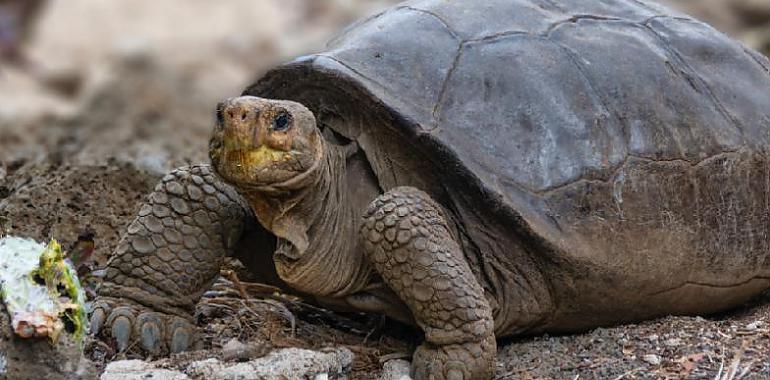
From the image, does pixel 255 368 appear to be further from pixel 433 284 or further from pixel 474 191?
pixel 474 191

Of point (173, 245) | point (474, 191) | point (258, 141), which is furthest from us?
point (173, 245)

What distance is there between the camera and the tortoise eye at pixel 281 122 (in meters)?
3.96

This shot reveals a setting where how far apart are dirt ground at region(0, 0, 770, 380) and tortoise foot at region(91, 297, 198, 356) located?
0.24 ft

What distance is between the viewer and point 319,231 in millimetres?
4309

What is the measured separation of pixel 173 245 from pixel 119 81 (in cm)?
1017

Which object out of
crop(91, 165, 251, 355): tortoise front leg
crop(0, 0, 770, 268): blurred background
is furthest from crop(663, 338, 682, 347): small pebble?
crop(0, 0, 770, 268): blurred background

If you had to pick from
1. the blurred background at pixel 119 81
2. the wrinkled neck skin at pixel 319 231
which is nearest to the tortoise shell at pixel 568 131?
the wrinkled neck skin at pixel 319 231

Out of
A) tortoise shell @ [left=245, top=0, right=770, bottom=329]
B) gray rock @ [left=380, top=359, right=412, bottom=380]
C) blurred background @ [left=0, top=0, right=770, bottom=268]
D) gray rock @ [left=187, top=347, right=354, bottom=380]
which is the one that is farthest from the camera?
blurred background @ [left=0, top=0, right=770, bottom=268]

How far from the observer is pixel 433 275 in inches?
159

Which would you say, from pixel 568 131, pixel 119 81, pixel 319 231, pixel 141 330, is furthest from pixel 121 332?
pixel 119 81

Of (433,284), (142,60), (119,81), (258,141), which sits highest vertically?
(142,60)

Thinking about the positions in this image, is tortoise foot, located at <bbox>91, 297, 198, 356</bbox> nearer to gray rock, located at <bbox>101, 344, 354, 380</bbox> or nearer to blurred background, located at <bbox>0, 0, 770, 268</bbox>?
gray rock, located at <bbox>101, 344, 354, 380</bbox>

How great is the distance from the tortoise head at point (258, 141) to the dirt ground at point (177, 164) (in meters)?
0.59

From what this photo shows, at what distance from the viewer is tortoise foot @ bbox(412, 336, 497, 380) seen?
4051mm
